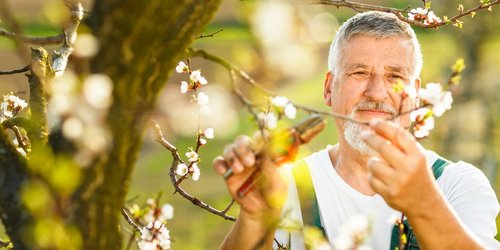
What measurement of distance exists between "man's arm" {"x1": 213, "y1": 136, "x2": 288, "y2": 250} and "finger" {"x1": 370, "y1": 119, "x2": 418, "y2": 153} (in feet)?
1.01

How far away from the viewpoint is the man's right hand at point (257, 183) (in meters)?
1.84

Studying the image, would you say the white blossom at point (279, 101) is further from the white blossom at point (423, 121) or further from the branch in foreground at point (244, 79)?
the white blossom at point (423, 121)

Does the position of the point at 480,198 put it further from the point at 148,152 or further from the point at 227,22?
the point at 227,22

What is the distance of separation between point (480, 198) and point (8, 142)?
6.21ft

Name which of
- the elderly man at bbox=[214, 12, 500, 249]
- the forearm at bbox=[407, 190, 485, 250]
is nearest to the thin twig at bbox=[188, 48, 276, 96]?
the elderly man at bbox=[214, 12, 500, 249]

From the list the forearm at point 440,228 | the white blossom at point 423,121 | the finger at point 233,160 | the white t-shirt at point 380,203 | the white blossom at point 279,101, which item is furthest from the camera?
the white t-shirt at point 380,203

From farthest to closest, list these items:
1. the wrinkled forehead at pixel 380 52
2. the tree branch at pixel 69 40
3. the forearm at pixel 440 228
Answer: the wrinkled forehead at pixel 380 52, the tree branch at pixel 69 40, the forearm at pixel 440 228

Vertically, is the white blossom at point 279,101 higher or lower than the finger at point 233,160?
higher

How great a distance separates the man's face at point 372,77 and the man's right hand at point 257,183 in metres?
1.11

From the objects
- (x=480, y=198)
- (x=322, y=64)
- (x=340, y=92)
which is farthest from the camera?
(x=322, y=64)

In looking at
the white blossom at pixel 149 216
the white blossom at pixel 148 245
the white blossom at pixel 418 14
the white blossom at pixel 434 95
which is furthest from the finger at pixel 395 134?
the white blossom at pixel 418 14

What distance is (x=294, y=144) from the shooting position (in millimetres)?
1806

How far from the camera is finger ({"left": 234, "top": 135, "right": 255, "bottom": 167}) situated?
1.84 m

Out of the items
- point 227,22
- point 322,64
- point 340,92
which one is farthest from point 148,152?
point 227,22
